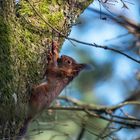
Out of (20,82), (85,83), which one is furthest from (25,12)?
(85,83)

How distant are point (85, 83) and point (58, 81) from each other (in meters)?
3.56

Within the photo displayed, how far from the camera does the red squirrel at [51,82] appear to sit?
3.20m

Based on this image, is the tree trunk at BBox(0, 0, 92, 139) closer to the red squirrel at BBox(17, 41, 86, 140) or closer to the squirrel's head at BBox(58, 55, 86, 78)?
the red squirrel at BBox(17, 41, 86, 140)

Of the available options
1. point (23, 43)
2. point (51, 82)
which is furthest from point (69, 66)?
point (23, 43)

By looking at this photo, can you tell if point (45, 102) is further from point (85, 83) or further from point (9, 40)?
point (85, 83)

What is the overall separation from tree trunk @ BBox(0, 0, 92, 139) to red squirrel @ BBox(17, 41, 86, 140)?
0.27 ft

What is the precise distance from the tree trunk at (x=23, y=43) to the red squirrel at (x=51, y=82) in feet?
0.27

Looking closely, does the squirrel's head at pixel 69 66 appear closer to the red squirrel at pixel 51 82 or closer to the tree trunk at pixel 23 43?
the red squirrel at pixel 51 82

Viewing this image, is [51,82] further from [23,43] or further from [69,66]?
[23,43]

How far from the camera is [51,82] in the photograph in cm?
346

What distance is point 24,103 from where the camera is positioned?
3.04 m

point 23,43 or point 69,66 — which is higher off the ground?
point 23,43

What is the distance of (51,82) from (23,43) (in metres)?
0.42

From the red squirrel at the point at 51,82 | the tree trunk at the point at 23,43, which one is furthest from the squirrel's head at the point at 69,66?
the tree trunk at the point at 23,43
